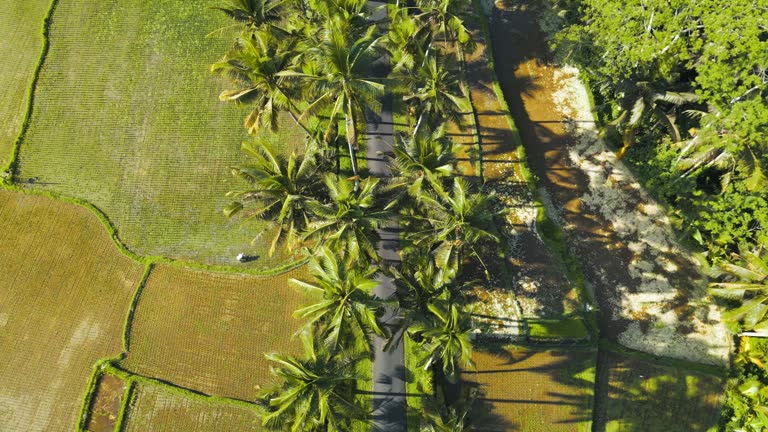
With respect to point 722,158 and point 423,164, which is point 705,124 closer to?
point 722,158

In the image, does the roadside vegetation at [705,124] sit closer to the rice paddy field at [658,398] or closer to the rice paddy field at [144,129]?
the rice paddy field at [658,398]

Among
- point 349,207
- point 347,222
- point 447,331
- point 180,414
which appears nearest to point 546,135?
point 349,207

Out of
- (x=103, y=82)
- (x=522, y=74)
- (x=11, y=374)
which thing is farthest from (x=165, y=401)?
(x=522, y=74)

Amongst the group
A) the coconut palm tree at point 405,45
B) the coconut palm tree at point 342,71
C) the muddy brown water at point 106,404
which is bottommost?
the muddy brown water at point 106,404

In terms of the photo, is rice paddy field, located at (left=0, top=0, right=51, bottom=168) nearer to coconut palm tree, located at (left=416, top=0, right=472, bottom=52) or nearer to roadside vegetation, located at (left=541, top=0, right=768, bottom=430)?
coconut palm tree, located at (left=416, top=0, right=472, bottom=52)

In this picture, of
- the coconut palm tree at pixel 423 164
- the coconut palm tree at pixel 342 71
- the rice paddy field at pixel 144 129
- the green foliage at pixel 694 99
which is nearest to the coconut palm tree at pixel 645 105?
the green foliage at pixel 694 99

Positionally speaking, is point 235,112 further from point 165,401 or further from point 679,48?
point 679,48
